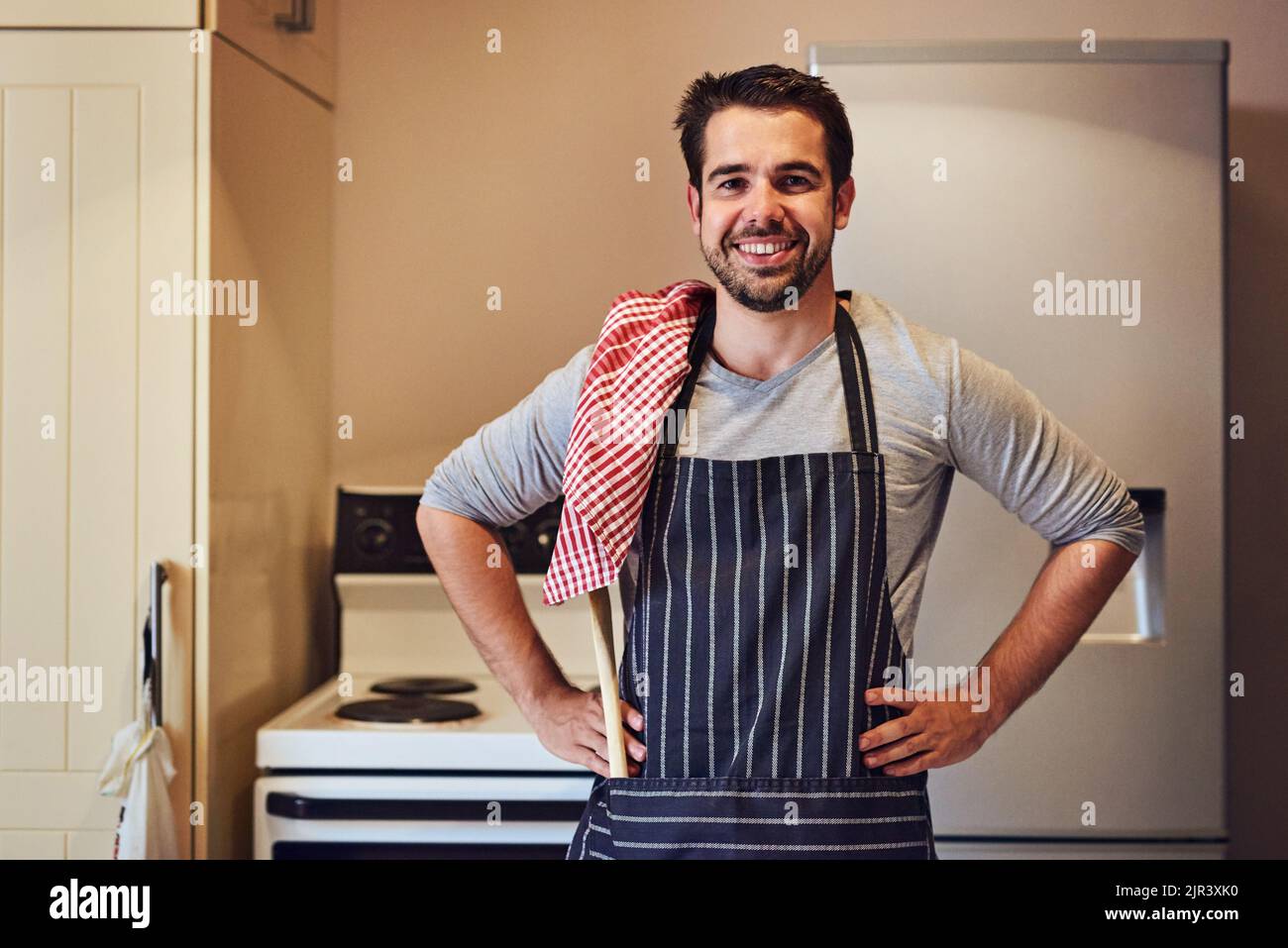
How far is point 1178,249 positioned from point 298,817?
151 centimetres

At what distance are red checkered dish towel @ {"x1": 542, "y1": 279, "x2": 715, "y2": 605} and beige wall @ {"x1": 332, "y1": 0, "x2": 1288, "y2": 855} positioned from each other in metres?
1.10

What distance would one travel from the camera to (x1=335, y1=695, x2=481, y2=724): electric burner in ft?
6.48

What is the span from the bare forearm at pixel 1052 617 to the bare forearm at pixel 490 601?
18.8 inches

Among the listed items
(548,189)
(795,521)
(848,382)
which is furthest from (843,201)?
(548,189)

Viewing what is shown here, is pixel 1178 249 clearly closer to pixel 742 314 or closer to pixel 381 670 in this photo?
pixel 742 314

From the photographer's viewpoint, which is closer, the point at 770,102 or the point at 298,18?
the point at 770,102

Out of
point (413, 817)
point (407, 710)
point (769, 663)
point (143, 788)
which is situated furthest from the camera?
point (407, 710)

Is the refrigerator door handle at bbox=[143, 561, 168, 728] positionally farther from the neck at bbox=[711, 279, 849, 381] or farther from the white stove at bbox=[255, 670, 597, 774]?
the neck at bbox=[711, 279, 849, 381]

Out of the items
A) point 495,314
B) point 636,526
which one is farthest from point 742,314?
point 495,314

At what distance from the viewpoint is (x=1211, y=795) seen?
186 centimetres

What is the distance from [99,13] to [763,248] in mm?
1088

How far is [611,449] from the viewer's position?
1291 mm

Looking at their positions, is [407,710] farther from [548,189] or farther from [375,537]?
[548,189]

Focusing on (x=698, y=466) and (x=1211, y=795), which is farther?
(x=1211, y=795)
